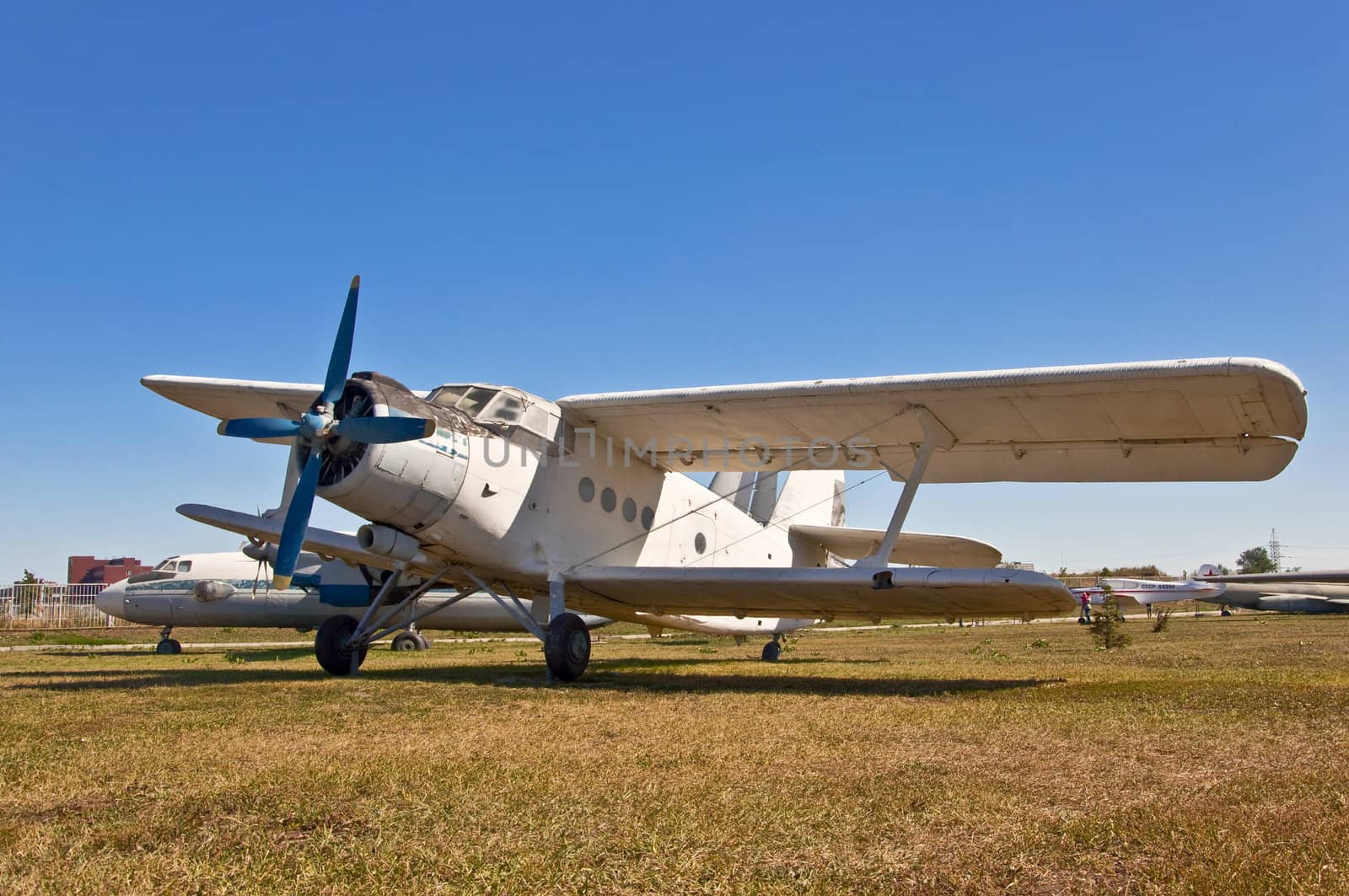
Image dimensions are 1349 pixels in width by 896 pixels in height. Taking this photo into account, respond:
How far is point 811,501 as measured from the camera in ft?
67.6

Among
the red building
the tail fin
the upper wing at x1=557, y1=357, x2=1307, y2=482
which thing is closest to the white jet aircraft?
the tail fin

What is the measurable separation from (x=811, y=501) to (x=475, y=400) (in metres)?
9.26

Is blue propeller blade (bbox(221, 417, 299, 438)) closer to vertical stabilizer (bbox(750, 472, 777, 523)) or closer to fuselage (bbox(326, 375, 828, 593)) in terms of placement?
fuselage (bbox(326, 375, 828, 593))

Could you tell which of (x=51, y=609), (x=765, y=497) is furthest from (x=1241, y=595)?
(x=51, y=609)

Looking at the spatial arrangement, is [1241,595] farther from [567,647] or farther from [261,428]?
[261,428]

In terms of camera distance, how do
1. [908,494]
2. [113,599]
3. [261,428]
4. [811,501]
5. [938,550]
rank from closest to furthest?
[261,428], [908,494], [938,550], [811,501], [113,599]

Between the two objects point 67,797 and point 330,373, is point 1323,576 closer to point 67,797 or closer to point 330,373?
point 330,373

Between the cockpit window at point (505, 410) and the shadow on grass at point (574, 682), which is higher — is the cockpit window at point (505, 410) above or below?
above

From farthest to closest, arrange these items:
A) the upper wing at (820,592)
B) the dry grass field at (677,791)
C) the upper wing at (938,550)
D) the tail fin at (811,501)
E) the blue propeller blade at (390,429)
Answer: the tail fin at (811,501)
the upper wing at (938,550)
the upper wing at (820,592)
the blue propeller blade at (390,429)
the dry grass field at (677,791)

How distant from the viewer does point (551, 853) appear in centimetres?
387

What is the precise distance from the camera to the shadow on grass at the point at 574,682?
37.1ft

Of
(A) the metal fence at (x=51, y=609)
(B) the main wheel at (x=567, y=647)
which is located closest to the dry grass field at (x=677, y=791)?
(B) the main wheel at (x=567, y=647)

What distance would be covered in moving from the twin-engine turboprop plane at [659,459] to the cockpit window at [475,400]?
0.08 feet

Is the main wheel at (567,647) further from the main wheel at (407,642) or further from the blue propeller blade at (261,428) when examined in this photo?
the main wheel at (407,642)
